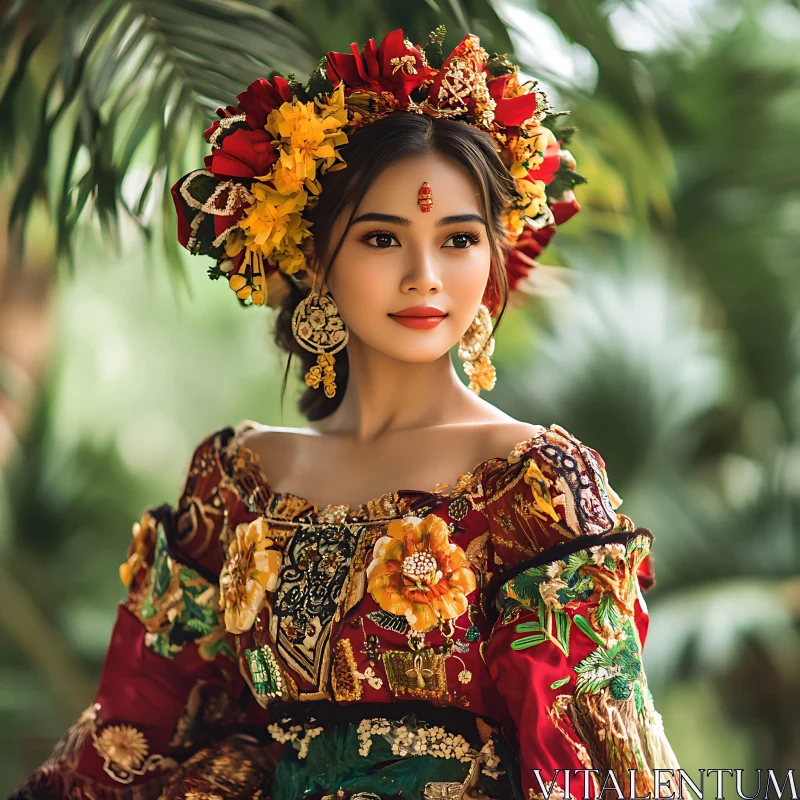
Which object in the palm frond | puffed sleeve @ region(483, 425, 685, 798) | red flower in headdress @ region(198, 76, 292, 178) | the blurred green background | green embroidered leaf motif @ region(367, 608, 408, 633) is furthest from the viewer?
the blurred green background

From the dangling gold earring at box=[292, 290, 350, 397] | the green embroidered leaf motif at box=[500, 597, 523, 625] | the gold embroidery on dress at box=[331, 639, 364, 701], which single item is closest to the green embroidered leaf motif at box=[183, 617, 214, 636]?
the gold embroidery on dress at box=[331, 639, 364, 701]

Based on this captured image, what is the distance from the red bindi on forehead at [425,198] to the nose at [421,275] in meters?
0.06

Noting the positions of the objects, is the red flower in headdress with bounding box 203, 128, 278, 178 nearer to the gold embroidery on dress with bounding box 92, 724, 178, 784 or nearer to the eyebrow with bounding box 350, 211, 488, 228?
the eyebrow with bounding box 350, 211, 488, 228

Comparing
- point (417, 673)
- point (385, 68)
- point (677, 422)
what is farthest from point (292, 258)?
point (677, 422)

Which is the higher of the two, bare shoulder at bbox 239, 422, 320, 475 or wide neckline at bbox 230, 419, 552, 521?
bare shoulder at bbox 239, 422, 320, 475

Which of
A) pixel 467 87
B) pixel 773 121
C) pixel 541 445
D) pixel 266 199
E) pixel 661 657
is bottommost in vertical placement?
pixel 661 657

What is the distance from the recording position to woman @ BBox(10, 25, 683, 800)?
4.67 ft

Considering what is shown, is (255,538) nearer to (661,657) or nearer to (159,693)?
(159,693)

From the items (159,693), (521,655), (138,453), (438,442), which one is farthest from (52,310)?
(521,655)

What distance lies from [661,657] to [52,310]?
2.26 meters

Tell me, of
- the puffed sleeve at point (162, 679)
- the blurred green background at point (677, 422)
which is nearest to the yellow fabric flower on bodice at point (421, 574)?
the puffed sleeve at point (162, 679)

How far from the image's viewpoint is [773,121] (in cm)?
414

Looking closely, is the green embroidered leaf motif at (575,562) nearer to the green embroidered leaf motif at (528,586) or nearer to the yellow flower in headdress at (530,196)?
the green embroidered leaf motif at (528,586)

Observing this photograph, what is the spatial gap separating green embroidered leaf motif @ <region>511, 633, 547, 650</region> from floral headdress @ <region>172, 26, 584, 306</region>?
2.03ft
